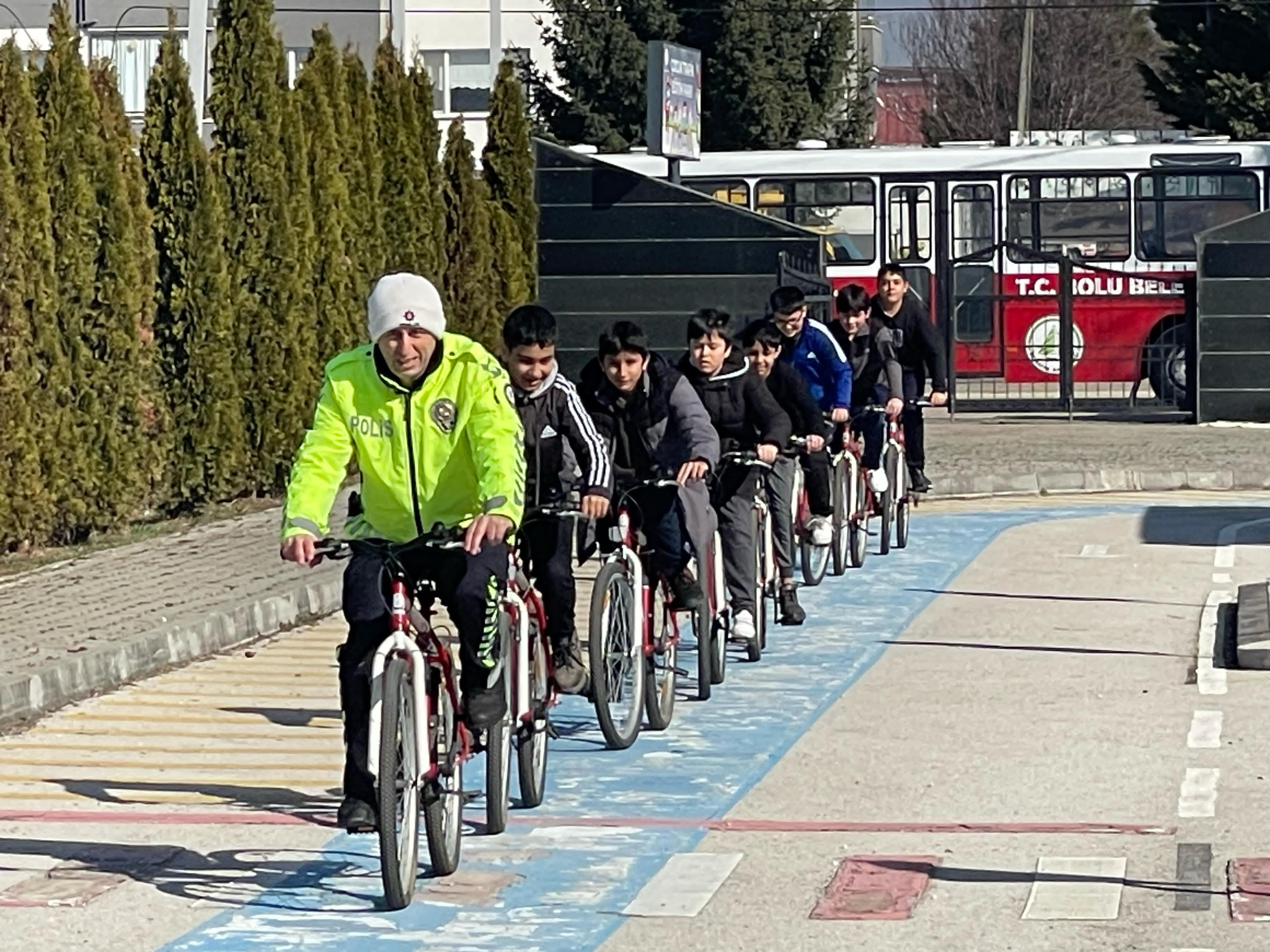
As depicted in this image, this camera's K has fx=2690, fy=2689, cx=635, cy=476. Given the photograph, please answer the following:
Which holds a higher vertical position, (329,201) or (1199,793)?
(329,201)

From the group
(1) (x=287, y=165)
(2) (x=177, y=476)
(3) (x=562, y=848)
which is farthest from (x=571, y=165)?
(3) (x=562, y=848)

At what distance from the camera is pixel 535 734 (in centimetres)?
900

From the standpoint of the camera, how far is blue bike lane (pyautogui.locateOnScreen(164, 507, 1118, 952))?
7.31m

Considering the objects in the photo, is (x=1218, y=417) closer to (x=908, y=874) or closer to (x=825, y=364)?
(x=825, y=364)

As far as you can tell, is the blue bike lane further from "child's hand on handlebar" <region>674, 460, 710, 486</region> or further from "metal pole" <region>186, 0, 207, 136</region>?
"metal pole" <region>186, 0, 207, 136</region>

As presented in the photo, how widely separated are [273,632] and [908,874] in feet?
22.3

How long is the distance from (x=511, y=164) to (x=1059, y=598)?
11427 millimetres

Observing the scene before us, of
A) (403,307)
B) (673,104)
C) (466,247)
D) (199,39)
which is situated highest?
(199,39)

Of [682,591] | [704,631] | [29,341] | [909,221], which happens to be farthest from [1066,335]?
[682,591]

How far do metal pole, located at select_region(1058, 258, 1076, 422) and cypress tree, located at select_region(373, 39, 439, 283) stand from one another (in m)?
9.80

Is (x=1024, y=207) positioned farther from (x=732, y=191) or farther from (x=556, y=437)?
(x=556, y=437)

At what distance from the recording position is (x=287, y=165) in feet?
68.2

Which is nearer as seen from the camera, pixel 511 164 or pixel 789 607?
pixel 789 607

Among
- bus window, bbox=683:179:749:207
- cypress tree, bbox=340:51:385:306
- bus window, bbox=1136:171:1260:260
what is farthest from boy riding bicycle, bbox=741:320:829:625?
bus window, bbox=683:179:749:207
